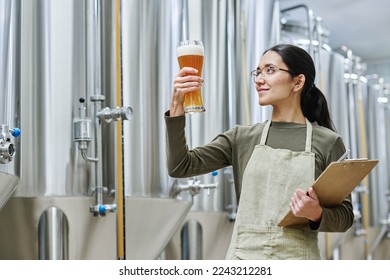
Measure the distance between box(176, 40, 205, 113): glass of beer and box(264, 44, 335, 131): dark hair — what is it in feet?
0.74

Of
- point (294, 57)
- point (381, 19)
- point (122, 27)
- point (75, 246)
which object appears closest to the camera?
point (294, 57)

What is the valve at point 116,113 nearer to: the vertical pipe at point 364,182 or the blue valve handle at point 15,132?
the blue valve handle at point 15,132

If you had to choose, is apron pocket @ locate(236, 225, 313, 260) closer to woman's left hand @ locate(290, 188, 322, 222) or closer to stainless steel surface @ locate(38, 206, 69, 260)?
woman's left hand @ locate(290, 188, 322, 222)

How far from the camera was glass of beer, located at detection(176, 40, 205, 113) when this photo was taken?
1371mm

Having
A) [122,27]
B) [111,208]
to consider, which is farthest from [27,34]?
[111,208]

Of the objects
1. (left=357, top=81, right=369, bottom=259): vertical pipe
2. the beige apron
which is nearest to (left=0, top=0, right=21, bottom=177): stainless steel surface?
the beige apron

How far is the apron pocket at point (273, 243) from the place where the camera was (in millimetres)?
1420

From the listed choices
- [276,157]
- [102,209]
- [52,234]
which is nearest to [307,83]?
[276,157]

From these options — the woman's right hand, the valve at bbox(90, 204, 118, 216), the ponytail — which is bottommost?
the valve at bbox(90, 204, 118, 216)

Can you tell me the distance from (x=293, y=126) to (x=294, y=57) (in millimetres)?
161

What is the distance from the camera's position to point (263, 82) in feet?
4.88

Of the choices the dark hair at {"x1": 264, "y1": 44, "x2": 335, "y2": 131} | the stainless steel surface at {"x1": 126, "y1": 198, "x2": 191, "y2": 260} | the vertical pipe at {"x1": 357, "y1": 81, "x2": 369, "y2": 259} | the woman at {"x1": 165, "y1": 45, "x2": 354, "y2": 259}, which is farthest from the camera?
the vertical pipe at {"x1": 357, "y1": 81, "x2": 369, "y2": 259}

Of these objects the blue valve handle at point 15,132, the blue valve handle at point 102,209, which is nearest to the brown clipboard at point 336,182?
the blue valve handle at point 102,209

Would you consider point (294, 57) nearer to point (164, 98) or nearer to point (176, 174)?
point (176, 174)
